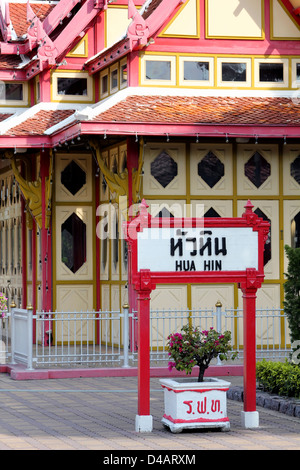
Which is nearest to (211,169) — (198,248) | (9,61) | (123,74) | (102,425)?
(123,74)

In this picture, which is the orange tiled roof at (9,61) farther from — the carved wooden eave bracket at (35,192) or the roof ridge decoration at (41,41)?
the carved wooden eave bracket at (35,192)

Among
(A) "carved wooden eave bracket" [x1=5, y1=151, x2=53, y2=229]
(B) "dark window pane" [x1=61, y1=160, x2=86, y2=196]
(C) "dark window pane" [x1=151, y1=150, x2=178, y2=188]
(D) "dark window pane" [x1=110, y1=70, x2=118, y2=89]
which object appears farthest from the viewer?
(B) "dark window pane" [x1=61, y1=160, x2=86, y2=196]

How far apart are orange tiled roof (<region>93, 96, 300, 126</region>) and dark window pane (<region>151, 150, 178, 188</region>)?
940 millimetres

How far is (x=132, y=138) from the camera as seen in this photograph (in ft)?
62.1

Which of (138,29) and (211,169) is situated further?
(211,169)

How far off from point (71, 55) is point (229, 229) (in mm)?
11095

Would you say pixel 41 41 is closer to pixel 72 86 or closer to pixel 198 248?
pixel 72 86

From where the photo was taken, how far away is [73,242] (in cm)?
2122

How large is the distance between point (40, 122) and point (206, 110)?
3700 mm

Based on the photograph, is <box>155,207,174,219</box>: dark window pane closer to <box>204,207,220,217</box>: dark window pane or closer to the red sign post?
<box>204,207,220,217</box>: dark window pane

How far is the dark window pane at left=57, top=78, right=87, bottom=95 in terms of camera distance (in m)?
21.6

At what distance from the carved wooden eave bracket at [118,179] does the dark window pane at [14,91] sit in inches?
140

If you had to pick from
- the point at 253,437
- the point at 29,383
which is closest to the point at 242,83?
the point at 29,383

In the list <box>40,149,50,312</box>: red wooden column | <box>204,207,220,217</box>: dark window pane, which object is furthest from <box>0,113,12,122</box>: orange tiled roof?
<box>204,207,220,217</box>: dark window pane
